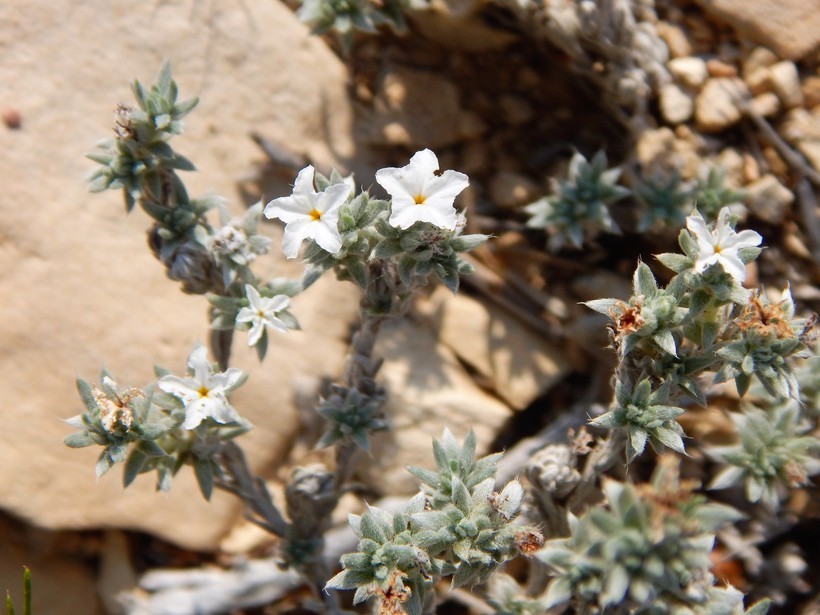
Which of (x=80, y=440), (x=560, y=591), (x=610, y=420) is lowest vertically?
(x=80, y=440)

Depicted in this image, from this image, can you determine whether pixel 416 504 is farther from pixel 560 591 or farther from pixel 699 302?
pixel 699 302

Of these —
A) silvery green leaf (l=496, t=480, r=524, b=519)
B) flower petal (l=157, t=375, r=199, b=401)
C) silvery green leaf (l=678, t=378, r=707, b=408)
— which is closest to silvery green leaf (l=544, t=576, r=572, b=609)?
silvery green leaf (l=496, t=480, r=524, b=519)

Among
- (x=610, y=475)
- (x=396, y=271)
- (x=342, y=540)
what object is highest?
(x=396, y=271)

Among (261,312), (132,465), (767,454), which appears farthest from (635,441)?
(132,465)

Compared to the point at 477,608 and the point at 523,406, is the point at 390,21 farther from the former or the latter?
the point at 477,608

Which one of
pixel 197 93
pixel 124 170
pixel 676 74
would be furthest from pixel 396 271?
pixel 676 74

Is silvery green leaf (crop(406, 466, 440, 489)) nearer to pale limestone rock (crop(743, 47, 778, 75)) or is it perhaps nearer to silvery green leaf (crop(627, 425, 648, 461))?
silvery green leaf (crop(627, 425, 648, 461))

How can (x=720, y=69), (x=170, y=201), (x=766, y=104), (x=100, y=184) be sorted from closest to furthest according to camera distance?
(x=100, y=184) → (x=170, y=201) → (x=766, y=104) → (x=720, y=69)
